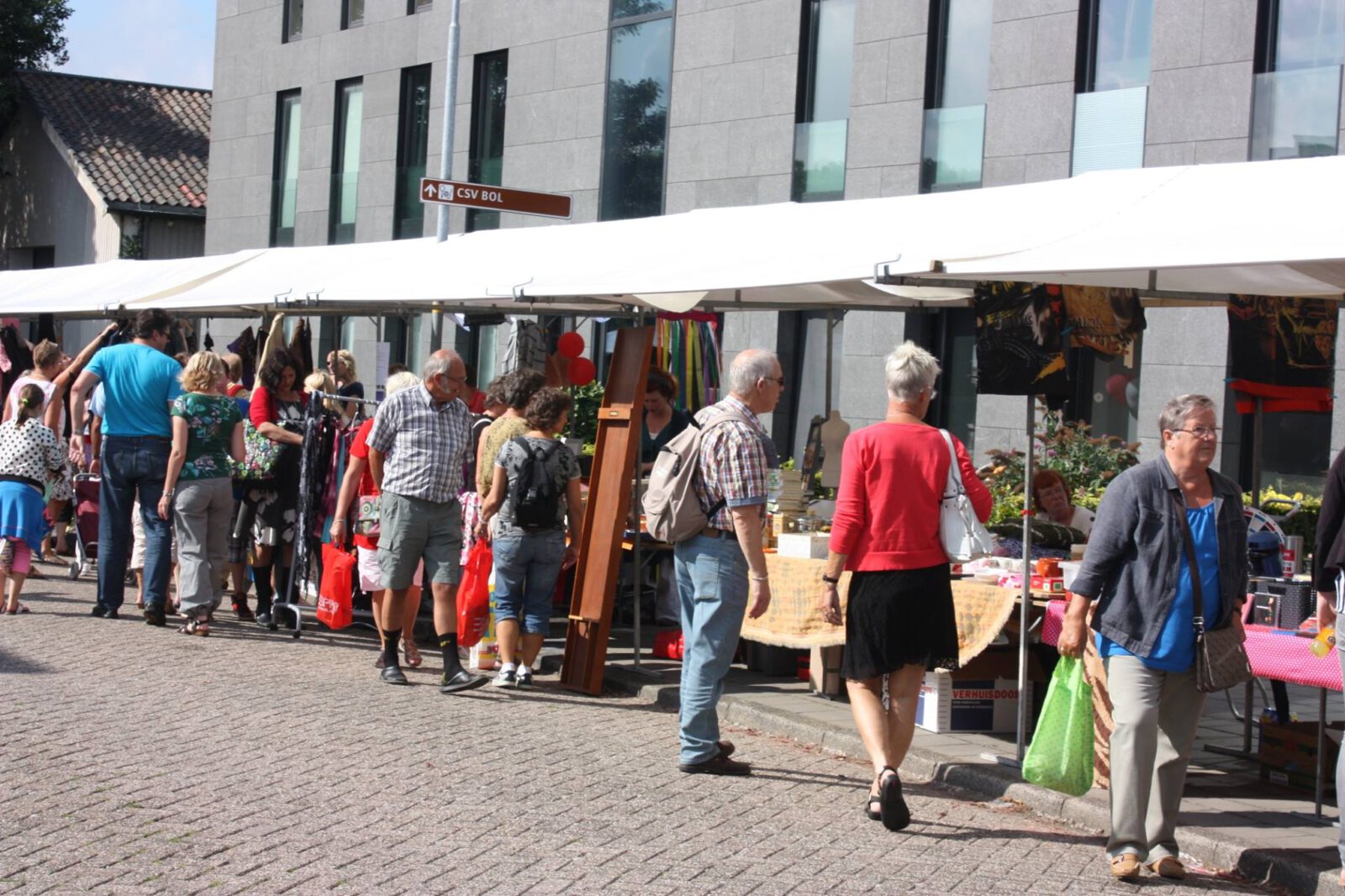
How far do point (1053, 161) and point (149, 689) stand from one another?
11.0 m

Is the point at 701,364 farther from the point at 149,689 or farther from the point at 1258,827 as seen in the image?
the point at 1258,827

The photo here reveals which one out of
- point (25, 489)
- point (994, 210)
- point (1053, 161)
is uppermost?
point (1053, 161)

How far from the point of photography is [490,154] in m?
24.2

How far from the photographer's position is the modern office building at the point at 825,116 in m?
14.7

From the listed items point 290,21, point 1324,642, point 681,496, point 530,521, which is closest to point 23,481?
point 530,521

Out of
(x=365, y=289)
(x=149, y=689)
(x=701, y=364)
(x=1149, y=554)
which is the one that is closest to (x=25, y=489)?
(x=365, y=289)

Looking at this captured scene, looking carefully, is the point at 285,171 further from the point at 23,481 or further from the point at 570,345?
the point at 23,481

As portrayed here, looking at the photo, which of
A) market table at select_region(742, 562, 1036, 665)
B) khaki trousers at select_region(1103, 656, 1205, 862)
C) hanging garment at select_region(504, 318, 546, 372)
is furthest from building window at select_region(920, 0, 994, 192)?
khaki trousers at select_region(1103, 656, 1205, 862)

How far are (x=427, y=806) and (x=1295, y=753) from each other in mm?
3841

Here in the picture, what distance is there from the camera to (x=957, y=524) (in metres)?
6.35

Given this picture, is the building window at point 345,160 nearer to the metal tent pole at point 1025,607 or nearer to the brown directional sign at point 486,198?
the brown directional sign at point 486,198

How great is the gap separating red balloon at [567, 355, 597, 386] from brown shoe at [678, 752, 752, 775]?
17.5ft

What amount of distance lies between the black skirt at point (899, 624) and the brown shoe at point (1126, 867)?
3.61 feet

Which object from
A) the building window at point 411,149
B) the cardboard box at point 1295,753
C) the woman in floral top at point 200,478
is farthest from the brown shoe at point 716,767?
the building window at point 411,149
